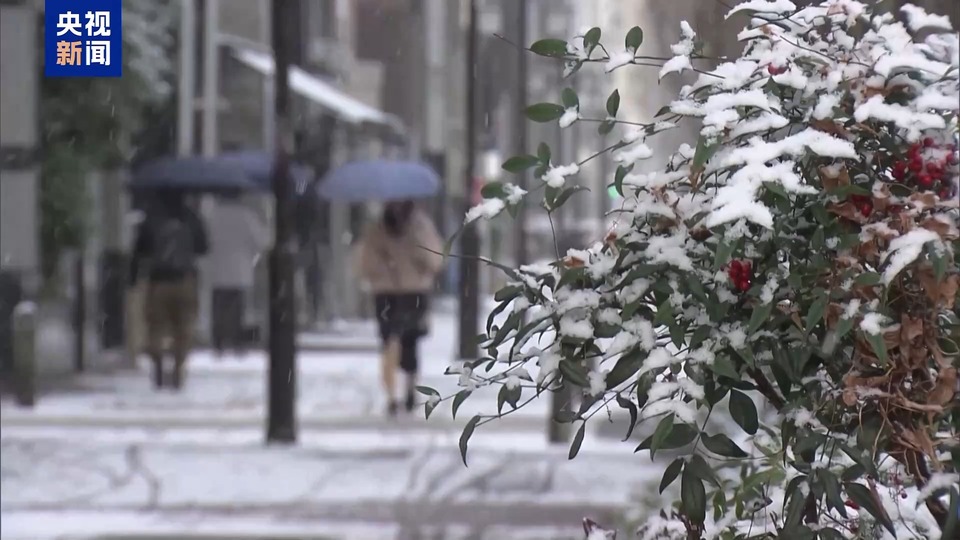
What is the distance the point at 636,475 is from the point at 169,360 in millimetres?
6998

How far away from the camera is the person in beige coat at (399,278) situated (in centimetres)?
1077

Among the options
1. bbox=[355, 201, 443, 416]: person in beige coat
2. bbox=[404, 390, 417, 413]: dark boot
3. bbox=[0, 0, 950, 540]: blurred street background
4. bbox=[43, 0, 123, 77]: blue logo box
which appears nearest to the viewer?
bbox=[43, 0, 123, 77]: blue logo box

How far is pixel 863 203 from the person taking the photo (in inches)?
99.0

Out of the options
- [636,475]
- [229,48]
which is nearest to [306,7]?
[229,48]

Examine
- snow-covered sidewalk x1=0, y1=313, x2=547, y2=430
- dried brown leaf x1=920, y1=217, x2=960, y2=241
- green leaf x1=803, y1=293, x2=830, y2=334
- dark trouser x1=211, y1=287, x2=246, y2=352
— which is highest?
Result: dried brown leaf x1=920, y1=217, x2=960, y2=241

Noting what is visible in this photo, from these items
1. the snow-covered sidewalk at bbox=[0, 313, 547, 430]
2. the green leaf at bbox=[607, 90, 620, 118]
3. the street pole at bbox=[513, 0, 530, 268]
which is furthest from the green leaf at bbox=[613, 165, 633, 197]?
the street pole at bbox=[513, 0, 530, 268]

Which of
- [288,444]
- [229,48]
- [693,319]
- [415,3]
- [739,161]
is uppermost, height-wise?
[415,3]

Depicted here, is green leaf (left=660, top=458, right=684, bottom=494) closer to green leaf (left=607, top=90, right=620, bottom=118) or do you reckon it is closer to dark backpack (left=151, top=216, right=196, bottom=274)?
green leaf (left=607, top=90, right=620, bottom=118)

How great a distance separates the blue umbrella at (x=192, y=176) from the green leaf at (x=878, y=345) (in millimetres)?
12150

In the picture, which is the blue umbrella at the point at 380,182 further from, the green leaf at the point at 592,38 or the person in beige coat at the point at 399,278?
the green leaf at the point at 592,38

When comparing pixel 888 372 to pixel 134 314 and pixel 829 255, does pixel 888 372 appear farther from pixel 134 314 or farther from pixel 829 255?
pixel 134 314

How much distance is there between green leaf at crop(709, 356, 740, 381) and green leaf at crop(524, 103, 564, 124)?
62cm

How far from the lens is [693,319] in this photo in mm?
2598

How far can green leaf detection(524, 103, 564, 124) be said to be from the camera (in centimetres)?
278
